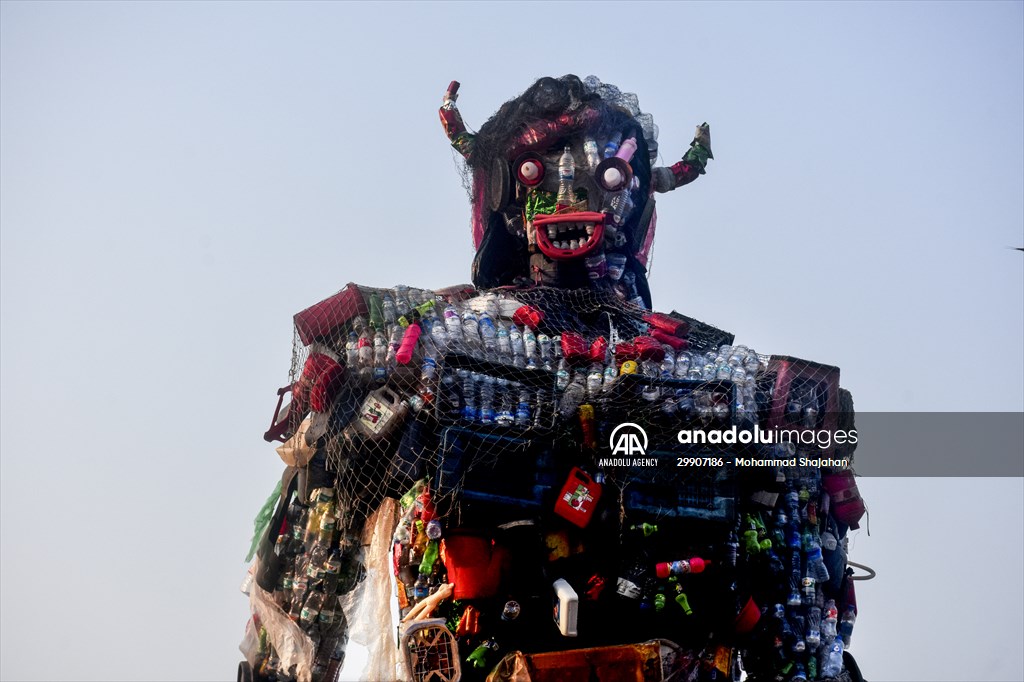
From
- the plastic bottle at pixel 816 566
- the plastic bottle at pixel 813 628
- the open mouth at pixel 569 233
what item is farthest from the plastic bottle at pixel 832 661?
the open mouth at pixel 569 233

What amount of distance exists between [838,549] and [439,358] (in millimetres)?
5002

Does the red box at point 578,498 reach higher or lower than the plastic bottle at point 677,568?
higher

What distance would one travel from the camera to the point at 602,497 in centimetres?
1459

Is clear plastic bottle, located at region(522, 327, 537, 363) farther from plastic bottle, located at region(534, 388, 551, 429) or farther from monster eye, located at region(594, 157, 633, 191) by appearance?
monster eye, located at region(594, 157, 633, 191)

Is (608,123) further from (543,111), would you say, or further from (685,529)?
(685,529)

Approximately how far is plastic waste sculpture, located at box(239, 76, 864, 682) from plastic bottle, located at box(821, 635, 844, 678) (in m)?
0.02

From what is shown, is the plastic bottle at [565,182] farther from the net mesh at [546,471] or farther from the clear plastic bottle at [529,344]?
the net mesh at [546,471]

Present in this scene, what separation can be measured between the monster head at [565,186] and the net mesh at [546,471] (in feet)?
6.49

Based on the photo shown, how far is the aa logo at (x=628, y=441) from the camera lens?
14516mm

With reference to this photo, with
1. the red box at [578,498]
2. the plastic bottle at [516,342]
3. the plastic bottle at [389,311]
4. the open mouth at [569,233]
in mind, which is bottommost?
the red box at [578,498]

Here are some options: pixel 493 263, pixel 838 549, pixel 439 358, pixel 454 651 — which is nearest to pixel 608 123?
pixel 493 263

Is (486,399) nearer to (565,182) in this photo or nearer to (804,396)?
(804,396)

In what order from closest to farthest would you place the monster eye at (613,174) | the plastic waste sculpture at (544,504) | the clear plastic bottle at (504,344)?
the plastic waste sculpture at (544,504), the clear plastic bottle at (504,344), the monster eye at (613,174)

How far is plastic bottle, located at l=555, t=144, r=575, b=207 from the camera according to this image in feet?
56.5
